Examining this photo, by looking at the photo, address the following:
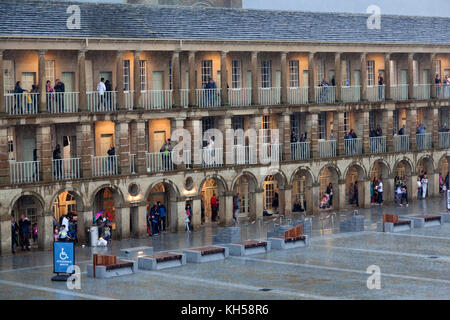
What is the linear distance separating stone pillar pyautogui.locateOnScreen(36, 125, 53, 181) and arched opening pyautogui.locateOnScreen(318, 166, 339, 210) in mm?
19505

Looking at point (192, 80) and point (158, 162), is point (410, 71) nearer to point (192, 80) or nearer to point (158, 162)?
point (192, 80)

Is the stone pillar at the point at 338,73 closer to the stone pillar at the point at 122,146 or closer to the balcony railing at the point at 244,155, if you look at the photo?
the balcony railing at the point at 244,155

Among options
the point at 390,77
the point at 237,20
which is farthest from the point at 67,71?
the point at 390,77

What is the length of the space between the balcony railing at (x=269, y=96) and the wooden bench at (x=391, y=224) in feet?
37.7

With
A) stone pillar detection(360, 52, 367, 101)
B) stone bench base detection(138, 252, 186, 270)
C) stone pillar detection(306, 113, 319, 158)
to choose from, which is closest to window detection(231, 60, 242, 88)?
stone pillar detection(306, 113, 319, 158)

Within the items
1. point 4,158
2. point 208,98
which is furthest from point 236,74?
point 4,158

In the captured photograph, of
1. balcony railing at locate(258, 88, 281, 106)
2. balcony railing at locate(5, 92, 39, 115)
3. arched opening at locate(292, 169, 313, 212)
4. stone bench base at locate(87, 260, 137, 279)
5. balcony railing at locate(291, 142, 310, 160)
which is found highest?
balcony railing at locate(258, 88, 281, 106)

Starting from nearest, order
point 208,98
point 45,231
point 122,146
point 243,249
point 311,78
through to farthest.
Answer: point 243,249
point 45,231
point 122,146
point 208,98
point 311,78

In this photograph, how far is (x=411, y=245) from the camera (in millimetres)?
53812

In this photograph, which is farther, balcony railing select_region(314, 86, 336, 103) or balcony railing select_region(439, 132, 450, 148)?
balcony railing select_region(439, 132, 450, 148)

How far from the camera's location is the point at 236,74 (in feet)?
219

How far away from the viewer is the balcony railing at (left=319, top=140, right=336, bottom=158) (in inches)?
2741

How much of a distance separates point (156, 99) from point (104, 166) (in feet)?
17.0

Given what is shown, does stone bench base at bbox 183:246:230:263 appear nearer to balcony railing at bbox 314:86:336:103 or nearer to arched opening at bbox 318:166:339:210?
arched opening at bbox 318:166:339:210
